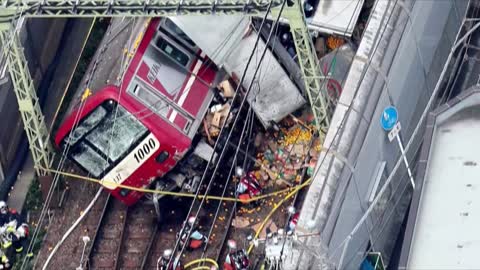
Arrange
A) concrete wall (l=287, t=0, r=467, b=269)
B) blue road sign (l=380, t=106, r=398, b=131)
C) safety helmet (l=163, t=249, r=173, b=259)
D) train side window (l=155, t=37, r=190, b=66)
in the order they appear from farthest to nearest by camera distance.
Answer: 1. train side window (l=155, t=37, r=190, b=66)
2. safety helmet (l=163, t=249, r=173, b=259)
3. blue road sign (l=380, t=106, r=398, b=131)
4. concrete wall (l=287, t=0, r=467, b=269)

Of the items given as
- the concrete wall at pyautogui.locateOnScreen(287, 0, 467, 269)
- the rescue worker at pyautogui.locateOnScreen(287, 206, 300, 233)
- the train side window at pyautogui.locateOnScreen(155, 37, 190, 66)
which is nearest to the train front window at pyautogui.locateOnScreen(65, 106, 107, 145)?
the train side window at pyautogui.locateOnScreen(155, 37, 190, 66)

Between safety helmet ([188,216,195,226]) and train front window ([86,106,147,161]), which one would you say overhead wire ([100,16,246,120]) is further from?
safety helmet ([188,216,195,226])

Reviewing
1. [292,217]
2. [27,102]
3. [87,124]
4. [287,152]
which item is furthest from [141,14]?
[292,217]

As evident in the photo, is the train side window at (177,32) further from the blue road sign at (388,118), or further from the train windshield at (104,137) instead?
the blue road sign at (388,118)

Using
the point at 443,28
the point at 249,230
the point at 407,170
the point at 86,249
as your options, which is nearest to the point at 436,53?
the point at 443,28

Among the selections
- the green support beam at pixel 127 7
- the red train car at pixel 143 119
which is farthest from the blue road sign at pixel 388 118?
the red train car at pixel 143 119
